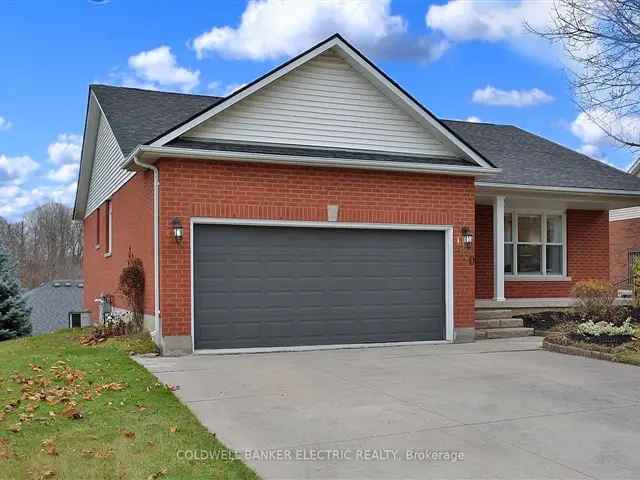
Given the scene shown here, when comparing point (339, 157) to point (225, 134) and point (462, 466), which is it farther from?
point (462, 466)

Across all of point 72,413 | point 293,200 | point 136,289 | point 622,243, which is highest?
point 293,200

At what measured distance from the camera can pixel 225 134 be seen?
12578 millimetres

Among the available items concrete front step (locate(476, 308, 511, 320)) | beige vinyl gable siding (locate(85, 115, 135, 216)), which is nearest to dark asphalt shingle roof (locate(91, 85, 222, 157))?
beige vinyl gable siding (locate(85, 115, 135, 216))

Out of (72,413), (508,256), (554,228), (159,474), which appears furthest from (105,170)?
(159,474)

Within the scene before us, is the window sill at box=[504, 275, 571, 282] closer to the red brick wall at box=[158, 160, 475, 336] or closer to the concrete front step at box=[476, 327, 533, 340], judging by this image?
the concrete front step at box=[476, 327, 533, 340]

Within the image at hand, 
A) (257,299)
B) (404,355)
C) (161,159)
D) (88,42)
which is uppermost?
(88,42)

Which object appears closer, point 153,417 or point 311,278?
point 153,417

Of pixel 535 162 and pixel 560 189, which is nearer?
pixel 560 189

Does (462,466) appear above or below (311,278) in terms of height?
below

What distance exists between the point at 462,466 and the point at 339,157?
8079 mm

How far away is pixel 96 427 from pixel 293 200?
6.74m

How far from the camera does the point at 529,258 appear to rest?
724 inches

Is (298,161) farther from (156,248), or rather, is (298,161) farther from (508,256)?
(508,256)

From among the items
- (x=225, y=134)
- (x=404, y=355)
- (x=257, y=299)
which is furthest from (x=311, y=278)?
(x=225, y=134)
